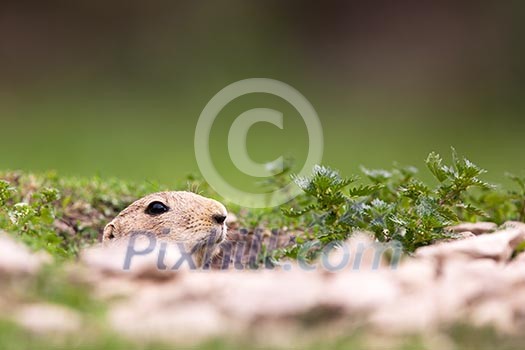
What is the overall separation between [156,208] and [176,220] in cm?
13

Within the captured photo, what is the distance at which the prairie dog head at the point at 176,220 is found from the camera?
4180 millimetres

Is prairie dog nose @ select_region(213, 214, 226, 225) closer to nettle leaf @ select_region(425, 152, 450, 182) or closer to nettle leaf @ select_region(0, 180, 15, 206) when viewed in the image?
nettle leaf @ select_region(425, 152, 450, 182)

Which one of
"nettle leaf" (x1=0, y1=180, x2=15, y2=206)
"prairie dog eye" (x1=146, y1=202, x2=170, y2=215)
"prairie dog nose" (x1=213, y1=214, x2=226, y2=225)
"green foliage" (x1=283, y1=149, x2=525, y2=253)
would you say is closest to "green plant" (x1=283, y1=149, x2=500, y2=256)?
"green foliage" (x1=283, y1=149, x2=525, y2=253)

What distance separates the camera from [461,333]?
118 inches

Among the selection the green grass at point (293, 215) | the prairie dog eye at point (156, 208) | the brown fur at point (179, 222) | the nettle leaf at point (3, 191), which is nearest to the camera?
the green grass at point (293, 215)

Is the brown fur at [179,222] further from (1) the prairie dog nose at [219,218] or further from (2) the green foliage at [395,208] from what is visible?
(2) the green foliage at [395,208]

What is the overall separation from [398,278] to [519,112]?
1013cm

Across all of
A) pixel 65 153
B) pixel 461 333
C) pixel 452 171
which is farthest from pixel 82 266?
pixel 65 153

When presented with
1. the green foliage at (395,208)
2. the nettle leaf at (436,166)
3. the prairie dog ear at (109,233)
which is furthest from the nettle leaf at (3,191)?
the nettle leaf at (436,166)

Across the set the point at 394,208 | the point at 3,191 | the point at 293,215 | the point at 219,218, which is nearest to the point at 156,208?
the point at 219,218

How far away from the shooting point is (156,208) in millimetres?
4312

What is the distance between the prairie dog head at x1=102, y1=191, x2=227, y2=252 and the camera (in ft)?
13.7

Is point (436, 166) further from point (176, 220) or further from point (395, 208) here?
point (176, 220)

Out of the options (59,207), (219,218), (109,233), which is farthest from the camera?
(59,207)
